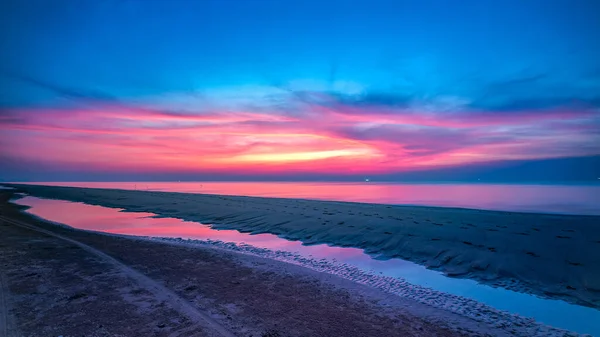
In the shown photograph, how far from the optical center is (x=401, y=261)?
1377 cm

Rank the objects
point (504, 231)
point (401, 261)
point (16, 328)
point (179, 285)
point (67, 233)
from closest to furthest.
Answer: point (16, 328)
point (179, 285)
point (401, 261)
point (504, 231)
point (67, 233)

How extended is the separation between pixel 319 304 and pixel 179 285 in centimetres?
450

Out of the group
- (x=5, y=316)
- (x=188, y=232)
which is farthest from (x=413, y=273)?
(x=188, y=232)

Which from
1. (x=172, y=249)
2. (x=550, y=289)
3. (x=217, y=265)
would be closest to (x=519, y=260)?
(x=550, y=289)

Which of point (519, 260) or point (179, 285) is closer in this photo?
point (179, 285)

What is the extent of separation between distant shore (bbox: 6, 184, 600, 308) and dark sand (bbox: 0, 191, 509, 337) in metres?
4.98

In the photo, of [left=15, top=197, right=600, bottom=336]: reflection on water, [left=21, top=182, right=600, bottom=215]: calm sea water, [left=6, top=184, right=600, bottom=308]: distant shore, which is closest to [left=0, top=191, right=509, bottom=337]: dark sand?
[left=15, top=197, right=600, bottom=336]: reflection on water

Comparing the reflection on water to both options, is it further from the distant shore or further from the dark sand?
the dark sand


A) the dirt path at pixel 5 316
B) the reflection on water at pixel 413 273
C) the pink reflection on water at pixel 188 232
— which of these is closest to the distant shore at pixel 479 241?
the reflection on water at pixel 413 273

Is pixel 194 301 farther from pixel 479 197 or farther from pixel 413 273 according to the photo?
pixel 479 197

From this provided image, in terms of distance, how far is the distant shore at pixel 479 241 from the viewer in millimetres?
10789

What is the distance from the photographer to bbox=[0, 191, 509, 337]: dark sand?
22.5 feet

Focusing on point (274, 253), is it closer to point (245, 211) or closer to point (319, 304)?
point (319, 304)

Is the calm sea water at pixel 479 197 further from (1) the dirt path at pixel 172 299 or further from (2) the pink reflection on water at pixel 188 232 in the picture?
(1) the dirt path at pixel 172 299
